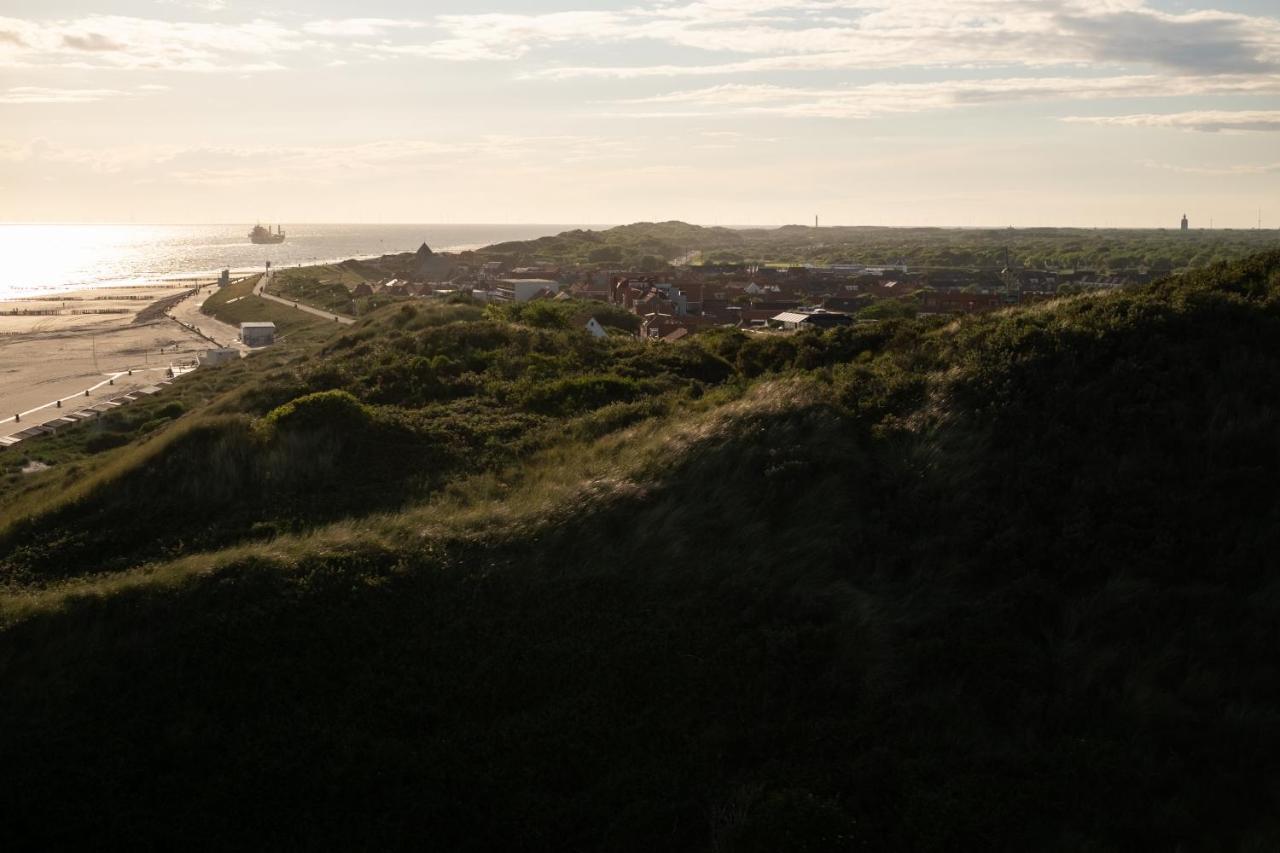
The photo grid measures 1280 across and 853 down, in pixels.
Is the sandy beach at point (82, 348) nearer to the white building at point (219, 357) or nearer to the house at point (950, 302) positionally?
the white building at point (219, 357)

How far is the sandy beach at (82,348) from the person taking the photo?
4003 centimetres

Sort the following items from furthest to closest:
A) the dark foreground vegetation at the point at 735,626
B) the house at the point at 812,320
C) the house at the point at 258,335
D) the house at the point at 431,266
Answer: the house at the point at 431,266 < the house at the point at 258,335 < the house at the point at 812,320 < the dark foreground vegetation at the point at 735,626

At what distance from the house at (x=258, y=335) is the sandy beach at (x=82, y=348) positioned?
10.3 feet

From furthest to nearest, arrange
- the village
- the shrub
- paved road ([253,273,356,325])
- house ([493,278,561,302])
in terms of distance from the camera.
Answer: paved road ([253,273,356,325]) < house ([493,278,561,302]) < the village < the shrub

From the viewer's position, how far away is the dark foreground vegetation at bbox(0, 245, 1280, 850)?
24.8ft

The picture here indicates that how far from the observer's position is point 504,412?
692 inches

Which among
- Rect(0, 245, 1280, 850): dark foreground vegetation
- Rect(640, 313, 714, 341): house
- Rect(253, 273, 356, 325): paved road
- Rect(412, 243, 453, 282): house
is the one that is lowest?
Rect(0, 245, 1280, 850): dark foreground vegetation

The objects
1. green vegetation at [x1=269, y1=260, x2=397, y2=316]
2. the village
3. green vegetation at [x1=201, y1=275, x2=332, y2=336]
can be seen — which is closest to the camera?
the village

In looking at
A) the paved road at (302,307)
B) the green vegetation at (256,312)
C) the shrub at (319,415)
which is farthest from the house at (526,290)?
the shrub at (319,415)

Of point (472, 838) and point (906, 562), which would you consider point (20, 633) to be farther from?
point (906, 562)

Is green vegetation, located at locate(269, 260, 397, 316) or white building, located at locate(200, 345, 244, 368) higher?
green vegetation, located at locate(269, 260, 397, 316)

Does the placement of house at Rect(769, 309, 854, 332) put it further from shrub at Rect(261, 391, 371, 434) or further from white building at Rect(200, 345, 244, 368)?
white building at Rect(200, 345, 244, 368)

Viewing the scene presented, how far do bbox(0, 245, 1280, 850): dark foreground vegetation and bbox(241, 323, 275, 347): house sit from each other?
38.7 metres

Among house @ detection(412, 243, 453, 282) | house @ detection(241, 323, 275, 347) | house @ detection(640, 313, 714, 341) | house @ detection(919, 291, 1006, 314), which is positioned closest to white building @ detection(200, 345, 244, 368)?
house @ detection(241, 323, 275, 347)
